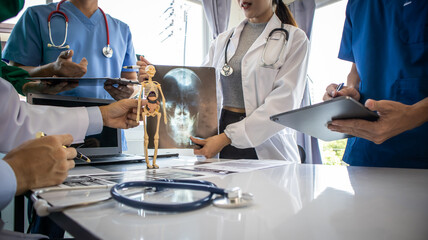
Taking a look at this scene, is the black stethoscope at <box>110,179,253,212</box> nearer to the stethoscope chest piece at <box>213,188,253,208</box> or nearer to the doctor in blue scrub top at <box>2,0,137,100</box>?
the stethoscope chest piece at <box>213,188,253,208</box>

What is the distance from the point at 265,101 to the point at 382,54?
0.52m

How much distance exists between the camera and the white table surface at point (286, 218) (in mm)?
327

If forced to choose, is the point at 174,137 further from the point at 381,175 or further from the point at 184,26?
the point at 184,26

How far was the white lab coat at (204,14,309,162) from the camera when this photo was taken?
125 centimetres

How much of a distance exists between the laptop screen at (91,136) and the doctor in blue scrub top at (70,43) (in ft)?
0.21

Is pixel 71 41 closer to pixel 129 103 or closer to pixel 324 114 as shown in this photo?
pixel 129 103

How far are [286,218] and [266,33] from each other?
1.27 metres

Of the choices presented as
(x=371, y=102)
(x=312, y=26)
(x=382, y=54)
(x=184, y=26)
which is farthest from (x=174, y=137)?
(x=312, y=26)

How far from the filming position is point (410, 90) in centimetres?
92

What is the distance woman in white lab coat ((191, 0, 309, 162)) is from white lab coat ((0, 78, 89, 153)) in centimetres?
47

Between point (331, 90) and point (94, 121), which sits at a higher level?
point (331, 90)

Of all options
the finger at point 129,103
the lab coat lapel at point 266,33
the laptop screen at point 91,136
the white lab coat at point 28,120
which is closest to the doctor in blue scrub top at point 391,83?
the lab coat lapel at point 266,33

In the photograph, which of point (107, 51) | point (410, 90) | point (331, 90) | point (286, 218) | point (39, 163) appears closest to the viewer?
point (286, 218)

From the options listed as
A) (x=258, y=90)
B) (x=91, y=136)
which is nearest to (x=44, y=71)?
(x=91, y=136)
